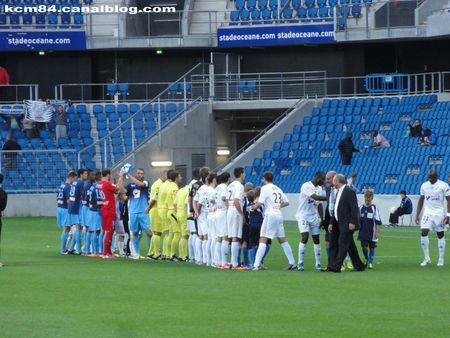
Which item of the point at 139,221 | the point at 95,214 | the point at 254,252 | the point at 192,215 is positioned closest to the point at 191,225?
the point at 192,215

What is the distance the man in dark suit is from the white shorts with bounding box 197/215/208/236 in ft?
9.79

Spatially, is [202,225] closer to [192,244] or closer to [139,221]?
[192,244]

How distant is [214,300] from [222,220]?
6.69 metres

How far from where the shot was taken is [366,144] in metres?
47.9

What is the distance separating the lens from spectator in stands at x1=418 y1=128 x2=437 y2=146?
4509cm

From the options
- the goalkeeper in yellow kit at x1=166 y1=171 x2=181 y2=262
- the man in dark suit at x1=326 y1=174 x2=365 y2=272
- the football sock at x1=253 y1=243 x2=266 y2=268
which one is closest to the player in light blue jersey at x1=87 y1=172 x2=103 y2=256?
the goalkeeper in yellow kit at x1=166 y1=171 x2=181 y2=262

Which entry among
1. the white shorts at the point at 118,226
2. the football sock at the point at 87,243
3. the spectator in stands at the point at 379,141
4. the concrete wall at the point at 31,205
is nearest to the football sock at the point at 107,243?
the white shorts at the point at 118,226

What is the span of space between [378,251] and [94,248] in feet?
21.4

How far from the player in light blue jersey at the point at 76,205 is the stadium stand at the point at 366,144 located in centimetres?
1507

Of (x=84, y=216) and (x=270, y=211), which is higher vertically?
(x=270, y=211)

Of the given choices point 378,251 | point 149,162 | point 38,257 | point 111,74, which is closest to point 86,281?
point 38,257

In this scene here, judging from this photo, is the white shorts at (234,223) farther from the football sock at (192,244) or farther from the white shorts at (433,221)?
the white shorts at (433,221)

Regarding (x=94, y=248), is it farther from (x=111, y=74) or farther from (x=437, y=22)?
(x=111, y=74)

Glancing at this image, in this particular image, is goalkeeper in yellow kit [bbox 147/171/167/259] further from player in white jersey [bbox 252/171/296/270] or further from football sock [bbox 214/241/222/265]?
player in white jersey [bbox 252/171/296/270]
